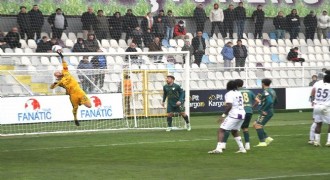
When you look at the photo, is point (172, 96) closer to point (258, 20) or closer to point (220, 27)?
point (220, 27)

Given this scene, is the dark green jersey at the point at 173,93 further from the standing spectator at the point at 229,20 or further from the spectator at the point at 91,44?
the standing spectator at the point at 229,20

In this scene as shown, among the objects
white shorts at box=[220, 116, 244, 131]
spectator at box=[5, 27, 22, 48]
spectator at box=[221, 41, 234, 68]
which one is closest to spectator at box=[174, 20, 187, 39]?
spectator at box=[221, 41, 234, 68]

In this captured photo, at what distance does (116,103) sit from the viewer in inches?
A: 1180

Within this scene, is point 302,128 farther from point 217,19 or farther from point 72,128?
point 217,19

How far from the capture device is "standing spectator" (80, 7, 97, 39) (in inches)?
1526

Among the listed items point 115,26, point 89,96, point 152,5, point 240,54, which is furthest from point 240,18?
point 89,96

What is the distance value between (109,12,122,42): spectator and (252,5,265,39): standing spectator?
8.15 meters

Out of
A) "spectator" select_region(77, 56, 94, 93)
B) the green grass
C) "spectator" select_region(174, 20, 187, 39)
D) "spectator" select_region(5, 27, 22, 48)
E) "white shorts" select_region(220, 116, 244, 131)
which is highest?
"spectator" select_region(174, 20, 187, 39)

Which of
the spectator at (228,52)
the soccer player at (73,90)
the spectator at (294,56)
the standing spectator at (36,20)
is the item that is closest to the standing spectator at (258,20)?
the spectator at (294,56)

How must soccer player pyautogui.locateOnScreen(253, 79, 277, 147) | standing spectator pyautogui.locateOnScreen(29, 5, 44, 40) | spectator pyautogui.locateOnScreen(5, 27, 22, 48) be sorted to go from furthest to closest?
standing spectator pyautogui.locateOnScreen(29, 5, 44, 40) < spectator pyautogui.locateOnScreen(5, 27, 22, 48) < soccer player pyautogui.locateOnScreen(253, 79, 277, 147)

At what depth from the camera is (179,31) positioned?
41.8 metres

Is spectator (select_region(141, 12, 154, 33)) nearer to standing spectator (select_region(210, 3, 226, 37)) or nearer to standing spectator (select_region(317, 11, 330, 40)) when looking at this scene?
standing spectator (select_region(210, 3, 226, 37))

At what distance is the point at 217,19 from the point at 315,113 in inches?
825

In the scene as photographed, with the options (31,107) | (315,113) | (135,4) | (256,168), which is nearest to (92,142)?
(31,107)
